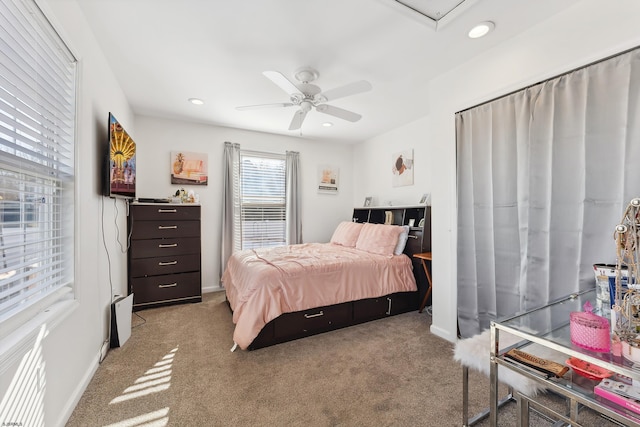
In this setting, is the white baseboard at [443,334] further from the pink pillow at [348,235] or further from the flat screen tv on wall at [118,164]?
the flat screen tv on wall at [118,164]

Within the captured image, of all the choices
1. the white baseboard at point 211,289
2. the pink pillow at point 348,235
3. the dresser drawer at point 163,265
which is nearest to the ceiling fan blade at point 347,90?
the pink pillow at point 348,235

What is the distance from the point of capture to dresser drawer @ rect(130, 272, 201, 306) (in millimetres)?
3164

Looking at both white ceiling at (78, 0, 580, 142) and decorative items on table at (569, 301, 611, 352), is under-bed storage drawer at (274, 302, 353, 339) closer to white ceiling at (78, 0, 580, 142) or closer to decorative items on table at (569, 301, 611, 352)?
decorative items on table at (569, 301, 611, 352)

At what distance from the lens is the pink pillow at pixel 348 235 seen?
12.5 ft

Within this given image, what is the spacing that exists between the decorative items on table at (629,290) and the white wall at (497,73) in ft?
3.79

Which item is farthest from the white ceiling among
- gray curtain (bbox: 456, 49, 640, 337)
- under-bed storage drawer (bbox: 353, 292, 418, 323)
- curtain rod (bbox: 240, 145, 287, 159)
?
under-bed storage drawer (bbox: 353, 292, 418, 323)

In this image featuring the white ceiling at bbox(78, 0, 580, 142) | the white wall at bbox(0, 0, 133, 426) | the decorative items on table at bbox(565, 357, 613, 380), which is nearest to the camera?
the decorative items on table at bbox(565, 357, 613, 380)

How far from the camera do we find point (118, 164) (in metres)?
2.29

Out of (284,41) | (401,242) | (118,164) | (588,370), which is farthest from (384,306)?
(118,164)

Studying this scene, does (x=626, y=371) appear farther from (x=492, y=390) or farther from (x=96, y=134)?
(x=96, y=134)

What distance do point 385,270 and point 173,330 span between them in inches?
89.3

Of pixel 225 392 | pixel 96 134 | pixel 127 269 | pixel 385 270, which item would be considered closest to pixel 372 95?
pixel 385 270

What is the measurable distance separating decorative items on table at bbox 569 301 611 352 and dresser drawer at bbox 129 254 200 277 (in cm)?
361

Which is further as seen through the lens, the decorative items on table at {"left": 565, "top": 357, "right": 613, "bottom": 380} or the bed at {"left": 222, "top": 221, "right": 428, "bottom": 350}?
the bed at {"left": 222, "top": 221, "right": 428, "bottom": 350}
